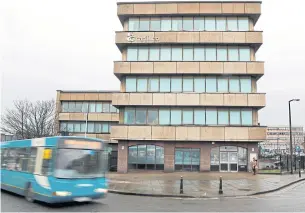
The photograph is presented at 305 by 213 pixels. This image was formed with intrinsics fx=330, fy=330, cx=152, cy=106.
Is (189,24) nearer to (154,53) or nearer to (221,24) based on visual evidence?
(221,24)

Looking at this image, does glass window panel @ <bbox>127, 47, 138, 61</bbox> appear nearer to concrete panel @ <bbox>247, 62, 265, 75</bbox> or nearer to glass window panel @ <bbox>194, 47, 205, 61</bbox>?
glass window panel @ <bbox>194, 47, 205, 61</bbox>

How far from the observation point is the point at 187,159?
36.8 metres

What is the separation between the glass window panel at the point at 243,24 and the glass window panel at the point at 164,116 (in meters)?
12.9

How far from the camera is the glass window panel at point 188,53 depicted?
37719mm

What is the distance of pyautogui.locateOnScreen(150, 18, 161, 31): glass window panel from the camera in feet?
127

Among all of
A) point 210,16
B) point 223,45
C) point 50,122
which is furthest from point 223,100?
point 50,122

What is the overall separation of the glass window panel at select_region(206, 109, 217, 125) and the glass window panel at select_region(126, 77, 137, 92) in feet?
28.3

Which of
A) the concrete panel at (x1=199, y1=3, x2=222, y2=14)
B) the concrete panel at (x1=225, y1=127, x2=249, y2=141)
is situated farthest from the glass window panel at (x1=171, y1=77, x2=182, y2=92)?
the concrete panel at (x1=199, y1=3, x2=222, y2=14)

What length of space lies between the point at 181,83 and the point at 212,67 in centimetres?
388

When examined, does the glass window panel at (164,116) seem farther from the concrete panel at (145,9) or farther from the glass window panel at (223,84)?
the concrete panel at (145,9)

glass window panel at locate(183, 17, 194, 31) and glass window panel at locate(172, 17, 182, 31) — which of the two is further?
glass window panel at locate(172, 17, 182, 31)

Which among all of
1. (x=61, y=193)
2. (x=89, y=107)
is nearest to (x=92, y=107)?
(x=89, y=107)

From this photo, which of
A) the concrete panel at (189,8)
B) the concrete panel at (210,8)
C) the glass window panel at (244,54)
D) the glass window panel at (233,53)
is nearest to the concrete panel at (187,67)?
the glass window panel at (233,53)

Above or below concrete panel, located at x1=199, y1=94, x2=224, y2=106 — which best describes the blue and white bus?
below
